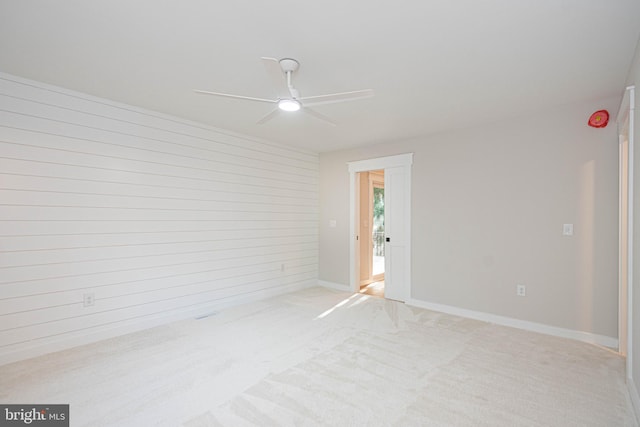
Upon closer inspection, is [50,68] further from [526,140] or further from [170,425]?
[526,140]

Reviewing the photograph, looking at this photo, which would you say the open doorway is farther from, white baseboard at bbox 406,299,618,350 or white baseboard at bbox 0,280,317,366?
white baseboard at bbox 0,280,317,366

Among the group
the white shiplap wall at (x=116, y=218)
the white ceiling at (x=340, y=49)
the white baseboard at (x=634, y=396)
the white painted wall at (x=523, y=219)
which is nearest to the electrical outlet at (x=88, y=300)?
the white shiplap wall at (x=116, y=218)

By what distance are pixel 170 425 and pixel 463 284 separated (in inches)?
147

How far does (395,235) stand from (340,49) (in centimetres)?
336

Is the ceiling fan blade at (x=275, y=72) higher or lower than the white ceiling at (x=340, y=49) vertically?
lower

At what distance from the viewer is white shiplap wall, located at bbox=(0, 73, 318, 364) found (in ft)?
9.68

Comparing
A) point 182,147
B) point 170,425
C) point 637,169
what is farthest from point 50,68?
point 637,169

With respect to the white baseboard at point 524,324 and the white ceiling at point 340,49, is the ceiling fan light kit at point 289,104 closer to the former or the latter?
the white ceiling at point 340,49

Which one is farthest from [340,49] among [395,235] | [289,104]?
[395,235]

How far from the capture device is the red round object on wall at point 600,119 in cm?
329

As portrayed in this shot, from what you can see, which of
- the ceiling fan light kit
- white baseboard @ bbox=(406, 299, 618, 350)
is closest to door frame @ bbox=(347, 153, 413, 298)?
white baseboard @ bbox=(406, 299, 618, 350)

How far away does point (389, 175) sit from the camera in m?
5.18

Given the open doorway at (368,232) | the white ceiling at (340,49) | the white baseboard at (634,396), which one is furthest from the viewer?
the open doorway at (368,232)

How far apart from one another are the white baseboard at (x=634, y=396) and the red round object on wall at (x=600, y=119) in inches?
95.5
